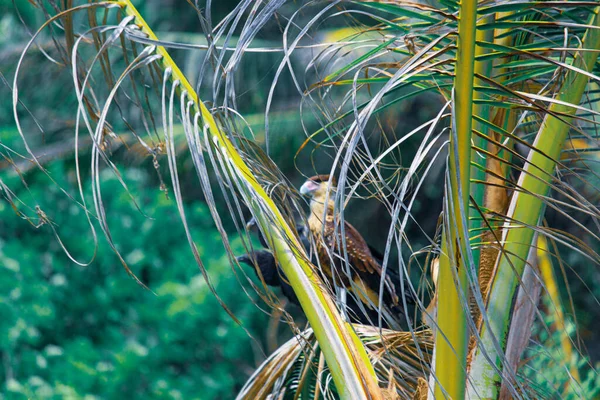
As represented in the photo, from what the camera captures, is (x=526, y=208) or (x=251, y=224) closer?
(x=526, y=208)

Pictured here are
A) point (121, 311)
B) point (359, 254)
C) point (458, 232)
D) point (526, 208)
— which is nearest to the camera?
point (458, 232)

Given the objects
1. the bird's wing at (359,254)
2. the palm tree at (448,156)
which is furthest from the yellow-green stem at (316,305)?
the bird's wing at (359,254)

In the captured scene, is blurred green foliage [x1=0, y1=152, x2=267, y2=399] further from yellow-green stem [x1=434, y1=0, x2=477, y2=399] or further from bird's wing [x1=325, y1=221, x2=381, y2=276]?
yellow-green stem [x1=434, y1=0, x2=477, y2=399]

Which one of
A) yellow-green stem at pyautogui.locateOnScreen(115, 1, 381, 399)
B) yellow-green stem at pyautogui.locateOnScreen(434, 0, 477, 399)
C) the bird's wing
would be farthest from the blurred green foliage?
yellow-green stem at pyautogui.locateOnScreen(434, 0, 477, 399)

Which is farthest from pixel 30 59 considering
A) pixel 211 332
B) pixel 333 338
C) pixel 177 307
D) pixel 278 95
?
pixel 333 338

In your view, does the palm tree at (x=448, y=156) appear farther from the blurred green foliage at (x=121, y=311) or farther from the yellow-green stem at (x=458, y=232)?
the blurred green foliage at (x=121, y=311)

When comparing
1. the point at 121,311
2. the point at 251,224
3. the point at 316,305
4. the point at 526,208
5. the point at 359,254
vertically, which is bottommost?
the point at 121,311

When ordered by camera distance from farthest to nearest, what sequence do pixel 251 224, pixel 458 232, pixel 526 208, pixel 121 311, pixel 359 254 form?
pixel 121 311
pixel 359 254
pixel 251 224
pixel 526 208
pixel 458 232

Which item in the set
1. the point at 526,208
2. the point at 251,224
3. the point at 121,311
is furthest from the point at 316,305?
the point at 121,311

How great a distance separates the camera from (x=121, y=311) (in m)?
3.44

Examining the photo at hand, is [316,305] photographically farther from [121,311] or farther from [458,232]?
[121,311]

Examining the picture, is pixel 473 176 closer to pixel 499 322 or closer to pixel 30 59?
pixel 499 322

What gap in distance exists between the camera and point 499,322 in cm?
72

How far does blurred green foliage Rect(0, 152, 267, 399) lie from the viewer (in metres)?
3.23
